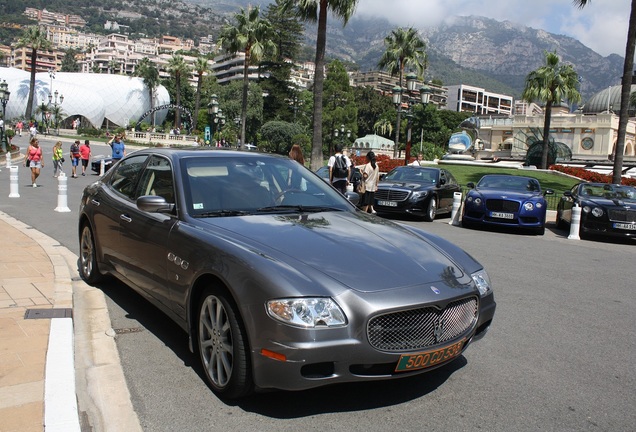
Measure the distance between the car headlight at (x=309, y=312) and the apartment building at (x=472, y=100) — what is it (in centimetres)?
17601

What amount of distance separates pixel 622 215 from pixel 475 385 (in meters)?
10.4

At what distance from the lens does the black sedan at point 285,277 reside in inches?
124

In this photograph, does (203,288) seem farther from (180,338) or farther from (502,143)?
(502,143)

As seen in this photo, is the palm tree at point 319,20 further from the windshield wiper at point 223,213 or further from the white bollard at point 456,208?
the windshield wiper at point 223,213

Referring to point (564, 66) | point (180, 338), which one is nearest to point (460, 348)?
point (180, 338)

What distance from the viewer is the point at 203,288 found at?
3.84 metres

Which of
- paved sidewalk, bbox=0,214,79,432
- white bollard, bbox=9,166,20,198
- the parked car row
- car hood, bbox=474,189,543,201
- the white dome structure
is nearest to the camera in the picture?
paved sidewalk, bbox=0,214,79,432

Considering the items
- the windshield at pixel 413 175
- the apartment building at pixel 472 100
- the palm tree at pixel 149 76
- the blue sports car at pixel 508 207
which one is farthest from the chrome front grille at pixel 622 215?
the apartment building at pixel 472 100

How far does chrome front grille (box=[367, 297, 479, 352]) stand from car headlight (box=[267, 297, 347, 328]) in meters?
0.20

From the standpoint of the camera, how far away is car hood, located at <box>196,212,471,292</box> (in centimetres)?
341

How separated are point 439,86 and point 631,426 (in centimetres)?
17285

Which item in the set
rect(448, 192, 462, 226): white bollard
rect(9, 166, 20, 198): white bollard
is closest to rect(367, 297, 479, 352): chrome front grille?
rect(448, 192, 462, 226): white bollard

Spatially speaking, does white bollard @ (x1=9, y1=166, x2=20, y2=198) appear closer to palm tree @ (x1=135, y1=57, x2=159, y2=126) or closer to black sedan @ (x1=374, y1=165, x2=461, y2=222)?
black sedan @ (x1=374, y1=165, x2=461, y2=222)

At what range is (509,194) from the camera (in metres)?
13.6
